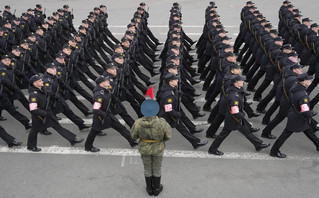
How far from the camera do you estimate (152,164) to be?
5461 mm

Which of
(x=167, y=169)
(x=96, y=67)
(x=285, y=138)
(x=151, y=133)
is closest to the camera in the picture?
(x=151, y=133)

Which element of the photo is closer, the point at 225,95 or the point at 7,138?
the point at 225,95

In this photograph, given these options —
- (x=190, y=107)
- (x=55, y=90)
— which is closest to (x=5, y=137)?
(x=55, y=90)

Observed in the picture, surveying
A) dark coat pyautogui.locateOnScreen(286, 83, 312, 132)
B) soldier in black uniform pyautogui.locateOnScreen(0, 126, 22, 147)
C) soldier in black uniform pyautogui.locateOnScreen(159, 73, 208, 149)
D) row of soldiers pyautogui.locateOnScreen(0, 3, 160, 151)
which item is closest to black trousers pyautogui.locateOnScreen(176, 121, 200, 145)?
soldier in black uniform pyautogui.locateOnScreen(159, 73, 208, 149)

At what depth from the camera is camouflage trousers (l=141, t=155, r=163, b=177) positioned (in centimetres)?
536

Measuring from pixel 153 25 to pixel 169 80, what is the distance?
9.93 meters

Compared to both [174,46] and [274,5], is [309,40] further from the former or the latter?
[274,5]

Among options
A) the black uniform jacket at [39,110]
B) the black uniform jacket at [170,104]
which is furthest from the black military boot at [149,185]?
the black uniform jacket at [39,110]

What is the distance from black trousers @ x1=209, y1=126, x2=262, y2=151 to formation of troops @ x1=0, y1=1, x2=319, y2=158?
0.02 metres

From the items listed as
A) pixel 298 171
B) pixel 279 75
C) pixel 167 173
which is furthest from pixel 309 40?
pixel 167 173

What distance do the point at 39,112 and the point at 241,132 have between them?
3581 mm

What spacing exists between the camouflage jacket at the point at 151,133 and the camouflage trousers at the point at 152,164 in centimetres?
12

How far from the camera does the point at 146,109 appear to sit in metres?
5.00

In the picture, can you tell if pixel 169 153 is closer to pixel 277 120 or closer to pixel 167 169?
pixel 167 169
